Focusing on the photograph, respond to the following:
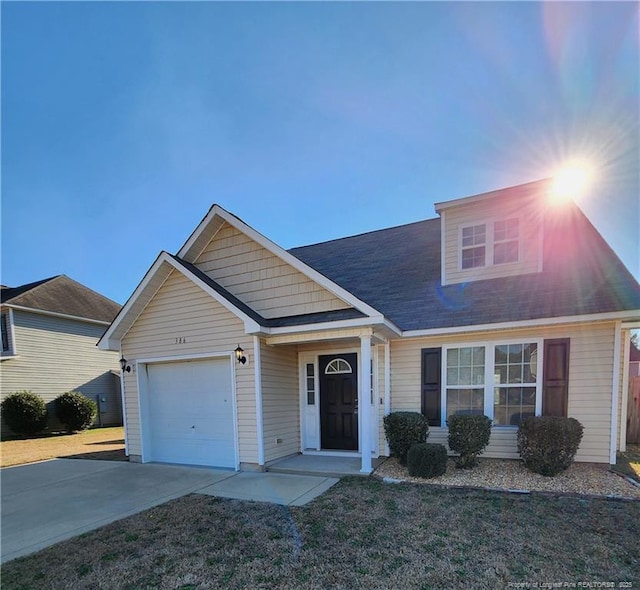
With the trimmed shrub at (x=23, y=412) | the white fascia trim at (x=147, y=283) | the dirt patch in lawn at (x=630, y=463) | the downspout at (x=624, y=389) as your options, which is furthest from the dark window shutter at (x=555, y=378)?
the trimmed shrub at (x=23, y=412)

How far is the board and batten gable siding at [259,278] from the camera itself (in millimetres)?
7019

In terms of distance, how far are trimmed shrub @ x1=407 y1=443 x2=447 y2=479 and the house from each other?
821 millimetres

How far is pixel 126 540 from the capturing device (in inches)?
156

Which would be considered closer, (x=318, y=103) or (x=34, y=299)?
(x=318, y=103)

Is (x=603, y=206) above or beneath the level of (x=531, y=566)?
above

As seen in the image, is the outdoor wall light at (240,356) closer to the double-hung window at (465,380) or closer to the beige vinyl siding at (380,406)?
the beige vinyl siding at (380,406)

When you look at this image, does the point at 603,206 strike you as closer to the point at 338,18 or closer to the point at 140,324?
the point at 338,18

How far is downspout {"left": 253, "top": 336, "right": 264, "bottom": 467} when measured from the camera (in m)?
6.62

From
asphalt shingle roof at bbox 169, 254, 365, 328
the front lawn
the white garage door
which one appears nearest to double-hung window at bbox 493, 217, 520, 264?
asphalt shingle roof at bbox 169, 254, 365, 328

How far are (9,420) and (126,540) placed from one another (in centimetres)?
1331

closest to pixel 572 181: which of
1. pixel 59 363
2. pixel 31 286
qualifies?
pixel 59 363

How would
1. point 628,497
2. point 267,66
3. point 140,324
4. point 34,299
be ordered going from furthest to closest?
1. point 34,299
2. point 140,324
3. point 267,66
4. point 628,497

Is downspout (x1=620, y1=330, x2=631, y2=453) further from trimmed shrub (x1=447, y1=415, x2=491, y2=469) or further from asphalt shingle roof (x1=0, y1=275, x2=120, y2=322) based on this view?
asphalt shingle roof (x1=0, y1=275, x2=120, y2=322)

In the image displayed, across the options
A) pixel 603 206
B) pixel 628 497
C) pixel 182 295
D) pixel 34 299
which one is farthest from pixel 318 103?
pixel 34 299
